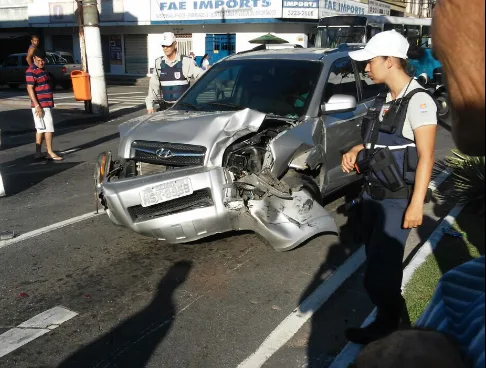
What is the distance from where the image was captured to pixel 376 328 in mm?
3238

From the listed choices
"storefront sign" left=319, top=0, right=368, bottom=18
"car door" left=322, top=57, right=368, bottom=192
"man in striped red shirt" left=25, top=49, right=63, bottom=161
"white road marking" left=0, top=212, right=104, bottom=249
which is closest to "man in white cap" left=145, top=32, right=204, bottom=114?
"white road marking" left=0, top=212, right=104, bottom=249

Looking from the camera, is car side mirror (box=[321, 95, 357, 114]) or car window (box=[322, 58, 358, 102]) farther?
car window (box=[322, 58, 358, 102])

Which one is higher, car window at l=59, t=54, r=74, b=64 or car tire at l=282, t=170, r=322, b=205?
car tire at l=282, t=170, r=322, b=205

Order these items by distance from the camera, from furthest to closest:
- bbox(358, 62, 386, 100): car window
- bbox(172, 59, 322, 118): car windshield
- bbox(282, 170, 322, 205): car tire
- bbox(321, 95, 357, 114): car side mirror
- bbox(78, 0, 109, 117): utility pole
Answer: bbox(78, 0, 109, 117): utility pole → bbox(358, 62, 386, 100): car window → bbox(172, 59, 322, 118): car windshield → bbox(321, 95, 357, 114): car side mirror → bbox(282, 170, 322, 205): car tire

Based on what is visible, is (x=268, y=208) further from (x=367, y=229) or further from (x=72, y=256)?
(x=72, y=256)

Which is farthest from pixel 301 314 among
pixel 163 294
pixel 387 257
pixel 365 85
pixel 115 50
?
→ pixel 115 50

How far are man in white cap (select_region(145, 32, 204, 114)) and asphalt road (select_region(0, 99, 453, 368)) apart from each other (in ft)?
7.39

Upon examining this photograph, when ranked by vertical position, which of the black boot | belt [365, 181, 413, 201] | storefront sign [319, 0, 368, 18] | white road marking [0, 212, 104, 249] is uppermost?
storefront sign [319, 0, 368, 18]

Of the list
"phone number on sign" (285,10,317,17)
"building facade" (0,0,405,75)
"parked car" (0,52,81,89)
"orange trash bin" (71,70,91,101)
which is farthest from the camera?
"building facade" (0,0,405,75)

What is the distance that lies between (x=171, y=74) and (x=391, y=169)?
16.9 ft

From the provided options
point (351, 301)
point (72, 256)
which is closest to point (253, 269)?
point (351, 301)

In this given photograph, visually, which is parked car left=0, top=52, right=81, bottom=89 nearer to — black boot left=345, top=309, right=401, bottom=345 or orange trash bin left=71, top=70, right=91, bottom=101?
orange trash bin left=71, top=70, right=91, bottom=101

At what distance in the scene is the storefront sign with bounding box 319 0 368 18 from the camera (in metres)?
29.7

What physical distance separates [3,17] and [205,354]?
41.5m
